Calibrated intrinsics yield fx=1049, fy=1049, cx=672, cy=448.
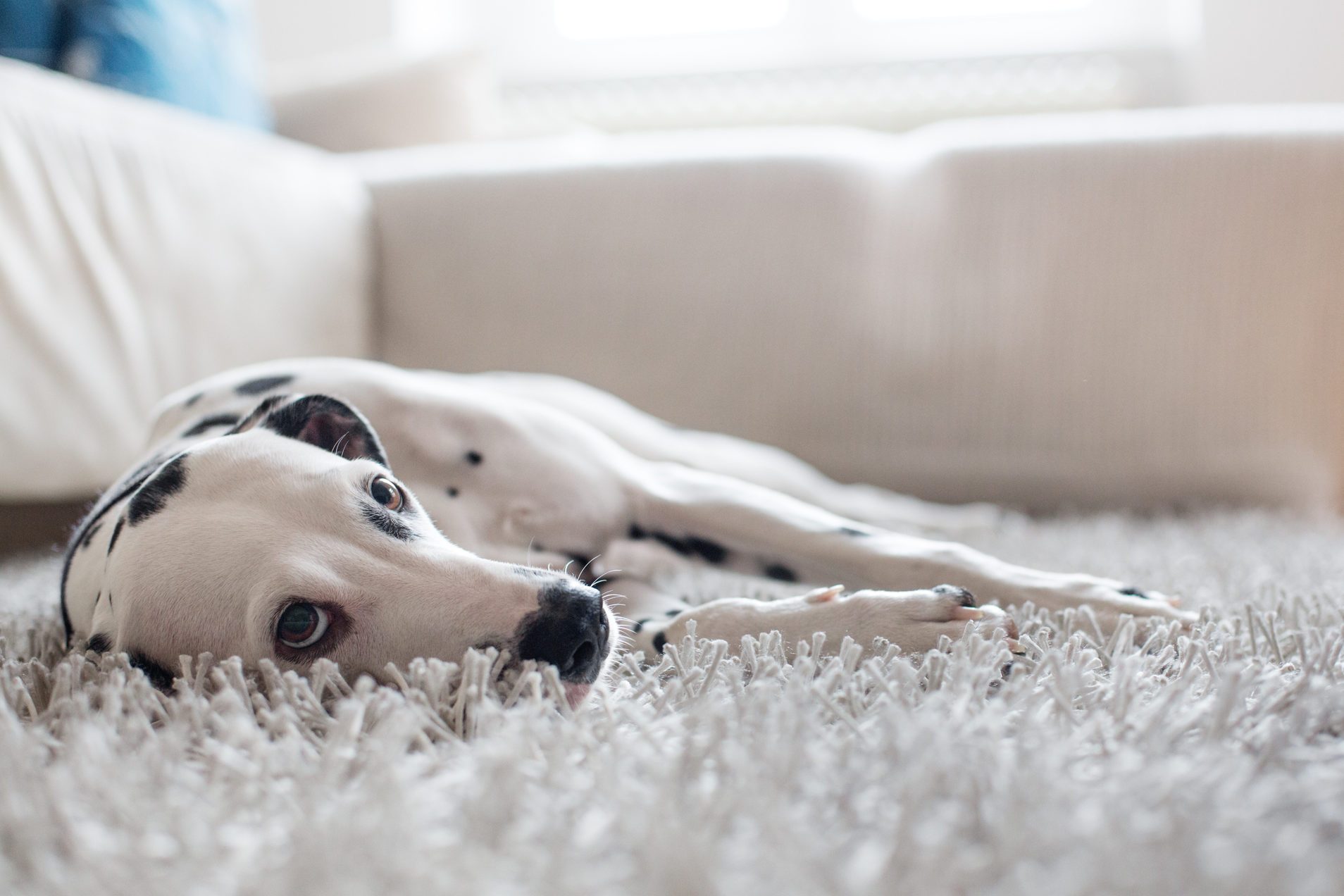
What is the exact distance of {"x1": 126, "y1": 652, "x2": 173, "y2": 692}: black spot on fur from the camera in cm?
87

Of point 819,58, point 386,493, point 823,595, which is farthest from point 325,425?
point 819,58

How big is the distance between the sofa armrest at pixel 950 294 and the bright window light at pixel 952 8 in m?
2.65

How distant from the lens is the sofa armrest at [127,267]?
1.65m

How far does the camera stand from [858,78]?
4516mm

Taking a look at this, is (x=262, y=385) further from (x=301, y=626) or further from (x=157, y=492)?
(x=301, y=626)

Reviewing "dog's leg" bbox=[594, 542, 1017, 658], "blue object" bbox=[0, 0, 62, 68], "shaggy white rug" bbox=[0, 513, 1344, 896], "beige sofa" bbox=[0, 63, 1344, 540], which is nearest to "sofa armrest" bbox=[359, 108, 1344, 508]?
"beige sofa" bbox=[0, 63, 1344, 540]

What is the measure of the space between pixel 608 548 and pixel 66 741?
2.32 feet

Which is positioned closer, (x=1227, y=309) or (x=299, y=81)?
(x=1227, y=309)

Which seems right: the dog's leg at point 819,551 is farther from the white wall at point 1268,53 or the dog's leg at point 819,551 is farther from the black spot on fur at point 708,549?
the white wall at point 1268,53

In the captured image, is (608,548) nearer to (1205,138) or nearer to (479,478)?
(479,478)

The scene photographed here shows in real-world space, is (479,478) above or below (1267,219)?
below

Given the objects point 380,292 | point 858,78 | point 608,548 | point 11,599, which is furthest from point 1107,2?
point 11,599

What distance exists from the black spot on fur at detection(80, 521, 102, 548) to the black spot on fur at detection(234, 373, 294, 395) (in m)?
0.28

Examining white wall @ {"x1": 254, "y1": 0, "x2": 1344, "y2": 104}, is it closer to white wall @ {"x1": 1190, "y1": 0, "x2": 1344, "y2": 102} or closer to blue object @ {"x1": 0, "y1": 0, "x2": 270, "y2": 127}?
white wall @ {"x1": 1190, "y1": 0, "x2": 1344, "y2": 102}
